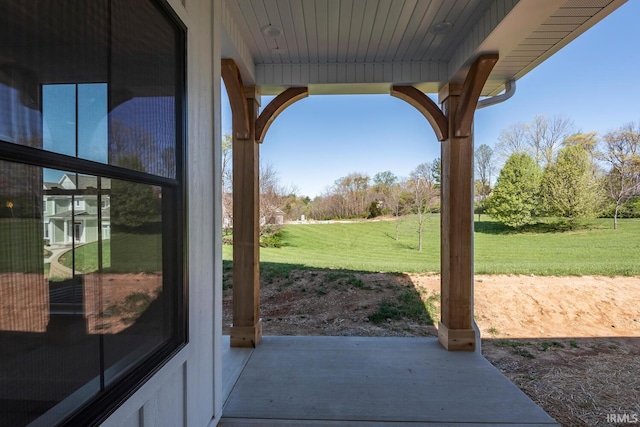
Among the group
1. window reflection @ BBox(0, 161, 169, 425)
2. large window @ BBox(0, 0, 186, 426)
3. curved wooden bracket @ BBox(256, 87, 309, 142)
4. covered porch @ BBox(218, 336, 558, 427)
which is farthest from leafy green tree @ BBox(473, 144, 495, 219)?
window reflection @ BBox(0, 161, 169, 425)

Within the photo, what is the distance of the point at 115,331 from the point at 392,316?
477cm

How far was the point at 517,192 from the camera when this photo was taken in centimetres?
1042

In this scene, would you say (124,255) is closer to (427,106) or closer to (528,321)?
(427,106)

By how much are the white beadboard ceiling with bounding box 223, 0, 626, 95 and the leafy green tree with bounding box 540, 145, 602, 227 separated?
28.9ft

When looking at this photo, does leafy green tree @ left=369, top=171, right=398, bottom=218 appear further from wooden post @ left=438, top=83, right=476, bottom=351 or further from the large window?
the large window

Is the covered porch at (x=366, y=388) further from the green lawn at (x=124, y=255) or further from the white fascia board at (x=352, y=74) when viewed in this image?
the white fascia board at (x=352, y=74)

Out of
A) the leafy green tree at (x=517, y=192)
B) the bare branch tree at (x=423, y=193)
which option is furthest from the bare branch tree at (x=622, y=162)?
the bare branch tree at (x=423, y=193)

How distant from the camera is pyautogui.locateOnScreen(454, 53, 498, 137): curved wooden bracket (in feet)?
8.29

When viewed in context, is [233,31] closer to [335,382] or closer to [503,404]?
[335,382]

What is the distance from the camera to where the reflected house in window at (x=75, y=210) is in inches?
29.1

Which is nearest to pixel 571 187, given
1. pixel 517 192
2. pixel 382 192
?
pixel 517 192

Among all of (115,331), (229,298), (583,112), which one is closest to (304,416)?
(115,331)

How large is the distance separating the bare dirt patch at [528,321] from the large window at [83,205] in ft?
10.6

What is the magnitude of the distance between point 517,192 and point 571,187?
1529mm
